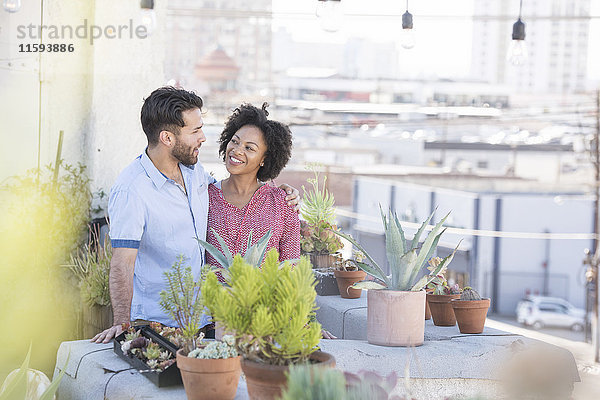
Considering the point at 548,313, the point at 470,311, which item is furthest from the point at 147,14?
the point at 548,313

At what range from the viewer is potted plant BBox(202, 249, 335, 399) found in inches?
62.9

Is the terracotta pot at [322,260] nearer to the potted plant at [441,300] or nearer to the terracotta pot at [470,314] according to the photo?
the potted plant at [441,300]

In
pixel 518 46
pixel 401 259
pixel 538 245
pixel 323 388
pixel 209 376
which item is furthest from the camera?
pixel 538 245

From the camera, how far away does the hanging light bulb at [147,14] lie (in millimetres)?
4539

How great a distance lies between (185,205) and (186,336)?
1.07 metres

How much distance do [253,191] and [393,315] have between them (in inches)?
36.9

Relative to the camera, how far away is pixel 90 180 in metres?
4.60

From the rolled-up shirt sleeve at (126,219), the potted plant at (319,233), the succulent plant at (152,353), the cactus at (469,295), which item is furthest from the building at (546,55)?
the succulent plant at (152,353)

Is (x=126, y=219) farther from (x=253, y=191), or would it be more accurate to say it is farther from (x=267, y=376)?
(x=267, y=376)

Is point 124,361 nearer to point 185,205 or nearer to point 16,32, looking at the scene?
point 185,205

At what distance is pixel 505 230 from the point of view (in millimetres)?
32750

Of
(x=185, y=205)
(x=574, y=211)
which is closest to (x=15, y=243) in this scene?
(x=185, y=205)

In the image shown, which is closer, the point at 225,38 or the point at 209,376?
the point at 209,376

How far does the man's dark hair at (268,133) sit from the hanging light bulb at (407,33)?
2929 millimetres
